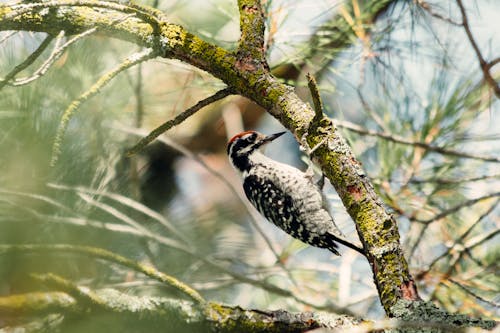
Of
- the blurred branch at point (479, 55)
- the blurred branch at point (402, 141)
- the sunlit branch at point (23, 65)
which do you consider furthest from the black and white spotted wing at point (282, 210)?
the sunlit branch at point (23, 65)

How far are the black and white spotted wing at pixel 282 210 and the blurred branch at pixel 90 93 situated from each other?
4.16ft

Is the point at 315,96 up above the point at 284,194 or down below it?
above

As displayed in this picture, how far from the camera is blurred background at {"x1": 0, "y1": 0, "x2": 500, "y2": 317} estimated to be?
2.02 m

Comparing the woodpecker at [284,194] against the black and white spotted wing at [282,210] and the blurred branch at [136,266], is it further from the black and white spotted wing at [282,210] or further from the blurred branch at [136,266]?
the blurred branch at [136,266]

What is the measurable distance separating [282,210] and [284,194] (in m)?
0.07

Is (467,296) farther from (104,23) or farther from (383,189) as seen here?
(104,23)

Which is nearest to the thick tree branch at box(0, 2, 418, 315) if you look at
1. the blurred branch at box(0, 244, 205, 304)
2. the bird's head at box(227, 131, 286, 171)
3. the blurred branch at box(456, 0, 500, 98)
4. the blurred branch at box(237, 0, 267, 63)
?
the blurred branch at box(237, 0, 267, 63)

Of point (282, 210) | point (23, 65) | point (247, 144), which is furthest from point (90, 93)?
point (247, 144)

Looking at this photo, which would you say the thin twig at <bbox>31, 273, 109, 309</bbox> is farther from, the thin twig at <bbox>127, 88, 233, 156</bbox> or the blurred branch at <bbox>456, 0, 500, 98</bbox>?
the blurred branch at <bbox>456, 0, 500, 98</bbox>

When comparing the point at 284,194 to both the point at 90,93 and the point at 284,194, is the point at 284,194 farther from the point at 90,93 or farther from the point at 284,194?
the point at 90,93

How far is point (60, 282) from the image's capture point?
1.35 meters

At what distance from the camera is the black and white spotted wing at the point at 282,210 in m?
2.59

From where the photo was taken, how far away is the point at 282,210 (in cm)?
271

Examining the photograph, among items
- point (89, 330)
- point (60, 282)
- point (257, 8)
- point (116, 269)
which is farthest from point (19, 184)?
point (116, 269)
